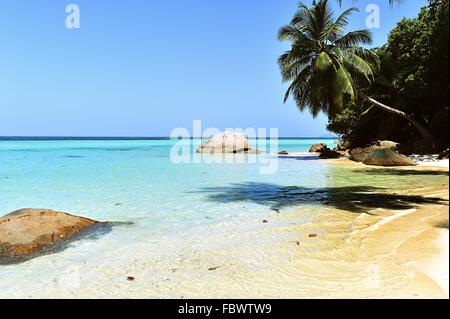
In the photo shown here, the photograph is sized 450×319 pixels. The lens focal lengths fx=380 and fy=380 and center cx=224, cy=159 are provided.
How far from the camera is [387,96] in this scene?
2684cm

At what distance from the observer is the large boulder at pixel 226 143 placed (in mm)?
33656

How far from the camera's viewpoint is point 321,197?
9953mm

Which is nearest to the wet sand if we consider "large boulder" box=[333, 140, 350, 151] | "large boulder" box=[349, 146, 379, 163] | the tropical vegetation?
the tropical vegetation

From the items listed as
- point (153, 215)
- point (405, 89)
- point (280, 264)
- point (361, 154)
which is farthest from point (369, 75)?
point (280, 264)

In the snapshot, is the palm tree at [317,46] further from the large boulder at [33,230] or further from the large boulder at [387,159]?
the large boulder at [33,230]

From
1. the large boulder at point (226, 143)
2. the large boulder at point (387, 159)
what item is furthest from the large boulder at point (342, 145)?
the large boulder at point (387, 159)

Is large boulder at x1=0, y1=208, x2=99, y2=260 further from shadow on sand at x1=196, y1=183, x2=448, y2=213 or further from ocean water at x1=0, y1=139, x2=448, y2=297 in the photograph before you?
shadow on sand at x1=196, y1=183, x2=448, y2=213

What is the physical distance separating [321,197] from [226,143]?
24.0 m

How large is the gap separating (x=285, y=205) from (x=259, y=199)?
1.19 m

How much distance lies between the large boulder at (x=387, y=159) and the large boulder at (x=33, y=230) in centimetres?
1636

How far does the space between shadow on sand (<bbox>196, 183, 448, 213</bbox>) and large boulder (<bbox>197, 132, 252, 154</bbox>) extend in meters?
20.9

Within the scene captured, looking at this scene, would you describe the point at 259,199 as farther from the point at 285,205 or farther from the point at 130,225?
the point at 130,225

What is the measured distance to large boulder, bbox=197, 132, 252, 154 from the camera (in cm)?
3366
